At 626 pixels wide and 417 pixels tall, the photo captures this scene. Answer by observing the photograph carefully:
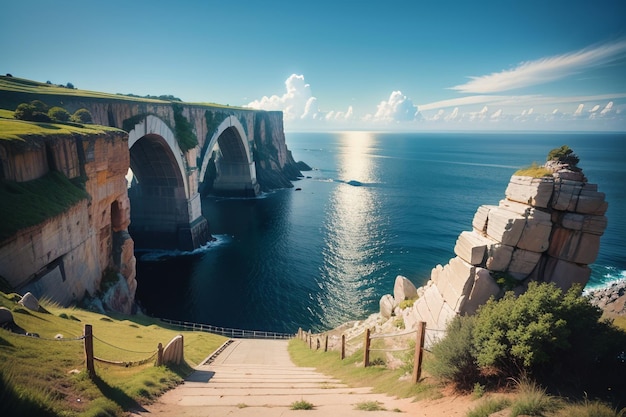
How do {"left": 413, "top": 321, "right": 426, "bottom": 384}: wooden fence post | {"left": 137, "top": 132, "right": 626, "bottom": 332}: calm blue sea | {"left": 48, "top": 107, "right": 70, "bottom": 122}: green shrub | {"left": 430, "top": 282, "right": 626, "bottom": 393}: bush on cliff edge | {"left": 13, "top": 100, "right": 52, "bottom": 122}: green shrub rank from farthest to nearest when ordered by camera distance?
{"left": 137, "top": 132, "right": 626, "bottom": 332}: calm blue sea → {"left": 48, "top": 107, "right": 70, "bottom": 122}: green shrub → {"left": 13, "top": 100, "right": 52, "bottom": 122}: green shrub → {"left": 413, "top": 321, "right": 426, "bottom": 384}: wooden fence post → {"left": 430, "top": 282, "right": 626, "bottom": 393}: bush on cliff edge

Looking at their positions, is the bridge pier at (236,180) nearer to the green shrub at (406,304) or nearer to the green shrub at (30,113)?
the green shrub at (30,113)

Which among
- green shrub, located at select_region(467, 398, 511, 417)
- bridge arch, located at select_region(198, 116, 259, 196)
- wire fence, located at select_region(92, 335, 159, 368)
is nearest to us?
green shrub, located at select_region(467, 398, 511, 417)

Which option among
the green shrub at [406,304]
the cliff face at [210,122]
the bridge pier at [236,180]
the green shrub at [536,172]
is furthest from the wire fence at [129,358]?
the bridge pier at [236,180]

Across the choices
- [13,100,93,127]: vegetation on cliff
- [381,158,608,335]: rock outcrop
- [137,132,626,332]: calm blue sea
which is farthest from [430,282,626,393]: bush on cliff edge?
[13,100,93,127]: vegetation on cliff

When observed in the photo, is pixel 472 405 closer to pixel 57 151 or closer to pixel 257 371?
pixel 257 371

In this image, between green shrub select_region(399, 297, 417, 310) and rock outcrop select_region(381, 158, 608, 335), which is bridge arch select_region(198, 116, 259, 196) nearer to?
green shrub select_region(399, 297, 417, 310)

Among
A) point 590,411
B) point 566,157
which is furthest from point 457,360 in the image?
point 566,157

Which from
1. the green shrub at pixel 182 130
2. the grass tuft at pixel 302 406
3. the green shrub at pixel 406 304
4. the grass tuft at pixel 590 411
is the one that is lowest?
the green shrub at pixel 406 304
